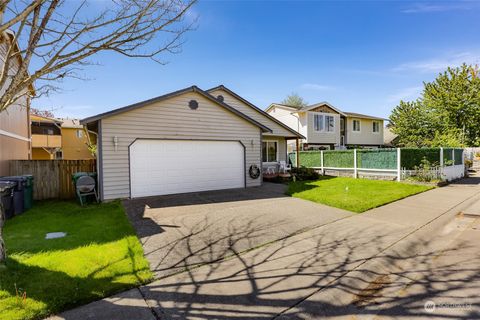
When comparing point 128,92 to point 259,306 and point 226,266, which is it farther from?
point 259,306

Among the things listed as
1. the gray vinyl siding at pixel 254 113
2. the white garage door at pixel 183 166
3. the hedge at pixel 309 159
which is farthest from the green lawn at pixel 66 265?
the hedge at pixel 309 159

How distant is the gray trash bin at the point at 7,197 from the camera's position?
6740 millimetres

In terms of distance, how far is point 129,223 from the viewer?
6.27 m

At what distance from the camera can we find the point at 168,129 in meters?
10.2

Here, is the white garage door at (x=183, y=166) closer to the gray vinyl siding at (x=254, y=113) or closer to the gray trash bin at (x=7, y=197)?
the gray trash bin at (x=7, y=197)

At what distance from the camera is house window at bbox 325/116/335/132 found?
80.6 feet

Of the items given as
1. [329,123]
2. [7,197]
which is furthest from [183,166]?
[329,123]

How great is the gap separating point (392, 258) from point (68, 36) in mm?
6736

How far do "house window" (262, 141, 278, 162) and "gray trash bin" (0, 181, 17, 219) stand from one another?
503 inches

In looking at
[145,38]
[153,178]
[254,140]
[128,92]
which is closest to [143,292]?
[145,38]

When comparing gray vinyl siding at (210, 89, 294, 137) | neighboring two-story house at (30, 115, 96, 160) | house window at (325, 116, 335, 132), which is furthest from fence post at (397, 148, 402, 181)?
neighboring two-story house at (30, 115, 96, 160)

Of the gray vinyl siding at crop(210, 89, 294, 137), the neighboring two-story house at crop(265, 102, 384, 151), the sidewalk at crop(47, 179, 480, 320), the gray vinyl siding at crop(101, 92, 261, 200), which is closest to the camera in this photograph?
the sidewalk at crop(47, 179, 480, 320)

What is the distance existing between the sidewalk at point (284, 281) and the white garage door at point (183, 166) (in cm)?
630

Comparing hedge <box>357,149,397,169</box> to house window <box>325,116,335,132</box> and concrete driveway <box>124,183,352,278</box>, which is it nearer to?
concrete driveway <box>124,183,352,278</box>
